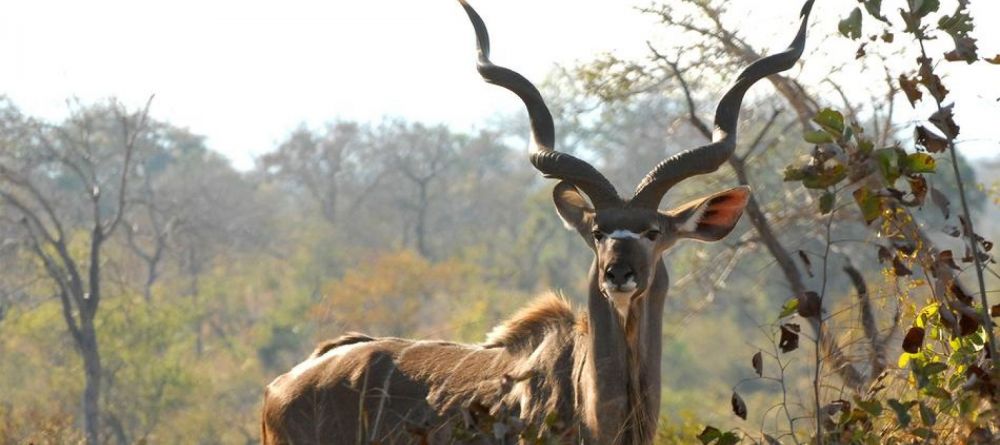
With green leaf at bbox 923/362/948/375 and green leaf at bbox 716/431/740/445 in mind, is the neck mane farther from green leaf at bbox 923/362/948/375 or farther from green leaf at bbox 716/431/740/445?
green leaf at bbox 923/362/948/375

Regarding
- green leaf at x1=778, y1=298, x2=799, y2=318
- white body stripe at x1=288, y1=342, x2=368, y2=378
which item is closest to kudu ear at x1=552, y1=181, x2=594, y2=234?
white body stripe at x1=288, y1=342, x2=368, y2=378

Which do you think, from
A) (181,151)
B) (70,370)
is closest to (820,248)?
(70,370)

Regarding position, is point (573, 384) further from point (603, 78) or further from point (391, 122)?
point (391, 122)

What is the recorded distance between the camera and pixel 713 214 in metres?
5.25

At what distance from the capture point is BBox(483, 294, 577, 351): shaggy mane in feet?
17.6

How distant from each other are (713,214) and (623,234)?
50 centimetres

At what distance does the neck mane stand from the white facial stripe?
0.52ft

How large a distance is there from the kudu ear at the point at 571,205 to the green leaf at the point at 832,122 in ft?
4.64

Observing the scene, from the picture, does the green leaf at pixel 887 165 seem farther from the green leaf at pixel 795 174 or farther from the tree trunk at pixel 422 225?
the tree trunk at pixel 422 225

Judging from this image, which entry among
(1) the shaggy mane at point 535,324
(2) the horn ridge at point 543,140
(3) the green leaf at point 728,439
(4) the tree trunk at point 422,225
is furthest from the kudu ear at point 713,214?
(4) the tree trunk at point 422,225

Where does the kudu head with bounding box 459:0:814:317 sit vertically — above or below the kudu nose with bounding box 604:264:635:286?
above

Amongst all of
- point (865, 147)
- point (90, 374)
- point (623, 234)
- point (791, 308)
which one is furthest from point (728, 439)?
point (90, 374)

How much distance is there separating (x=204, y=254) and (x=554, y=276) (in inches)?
337

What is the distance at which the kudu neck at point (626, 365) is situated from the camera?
4.79 meters
